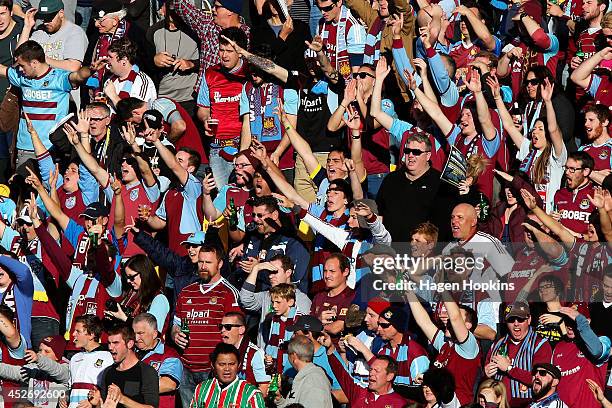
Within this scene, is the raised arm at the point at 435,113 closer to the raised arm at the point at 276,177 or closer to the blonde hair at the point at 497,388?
the raised arm at the point at 276,177

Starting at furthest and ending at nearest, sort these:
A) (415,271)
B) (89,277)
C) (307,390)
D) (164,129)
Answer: (164,129), (89,277), (415,271), (307,390)

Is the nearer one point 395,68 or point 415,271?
point 415,271

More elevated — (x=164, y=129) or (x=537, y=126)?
(x=537, y=126)

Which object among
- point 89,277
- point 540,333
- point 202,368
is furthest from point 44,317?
point 540,333

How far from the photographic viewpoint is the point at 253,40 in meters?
18.1

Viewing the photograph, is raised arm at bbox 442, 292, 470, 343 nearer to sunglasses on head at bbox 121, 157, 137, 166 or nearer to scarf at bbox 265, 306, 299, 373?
scarf at bbox 265, 306, 299, 373

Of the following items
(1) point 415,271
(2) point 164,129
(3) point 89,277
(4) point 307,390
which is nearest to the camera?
(4) point 307,390

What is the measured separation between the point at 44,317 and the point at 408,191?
3616 millimetres

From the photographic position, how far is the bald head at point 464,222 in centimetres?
1487

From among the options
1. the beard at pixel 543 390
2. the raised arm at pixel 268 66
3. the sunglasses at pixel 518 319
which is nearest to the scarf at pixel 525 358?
the sunglasses at pixel 518 319

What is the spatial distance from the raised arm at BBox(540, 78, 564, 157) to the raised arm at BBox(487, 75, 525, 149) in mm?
352

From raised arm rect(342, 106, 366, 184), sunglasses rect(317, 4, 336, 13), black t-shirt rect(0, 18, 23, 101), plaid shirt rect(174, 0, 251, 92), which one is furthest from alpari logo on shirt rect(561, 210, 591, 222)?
Answer: black t-shirt rect(0, 18, 23, 101)

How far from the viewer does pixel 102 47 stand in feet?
62.4

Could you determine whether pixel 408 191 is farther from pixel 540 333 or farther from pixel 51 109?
pixel 51 109
